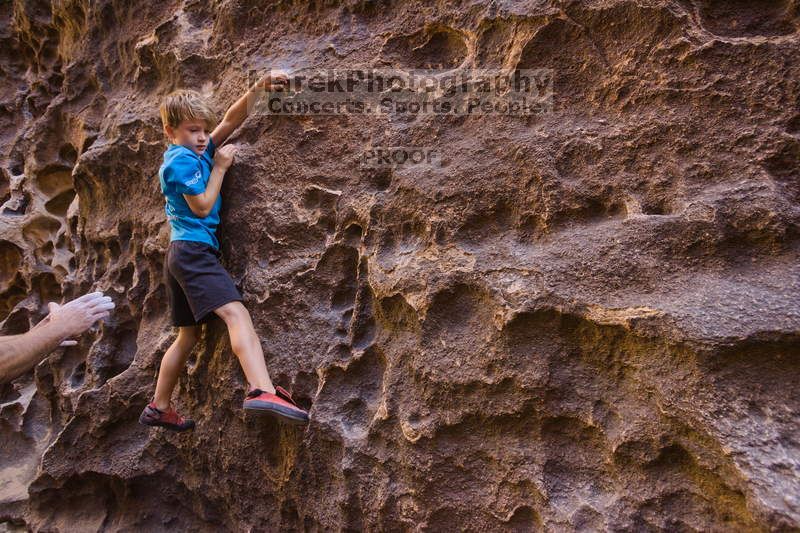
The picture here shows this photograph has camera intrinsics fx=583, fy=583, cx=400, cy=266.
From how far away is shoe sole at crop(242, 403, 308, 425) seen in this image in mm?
1837

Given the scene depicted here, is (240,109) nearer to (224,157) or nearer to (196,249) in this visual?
(224,157)

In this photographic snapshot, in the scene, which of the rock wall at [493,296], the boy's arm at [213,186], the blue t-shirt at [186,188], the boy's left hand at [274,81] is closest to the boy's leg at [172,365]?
the rock wall at [493,296]

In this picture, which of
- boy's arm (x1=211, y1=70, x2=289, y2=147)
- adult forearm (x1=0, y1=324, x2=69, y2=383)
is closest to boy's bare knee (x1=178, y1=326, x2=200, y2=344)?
adult forearm (x1=0, y1=324, x2=69, y2=383)

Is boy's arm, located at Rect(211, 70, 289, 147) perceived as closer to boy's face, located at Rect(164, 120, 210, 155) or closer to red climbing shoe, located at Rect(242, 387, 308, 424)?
boy's face, located at Rect(164, 120, 210, 155)

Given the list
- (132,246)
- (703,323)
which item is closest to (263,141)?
(132,246)

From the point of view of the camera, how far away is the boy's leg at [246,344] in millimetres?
1941

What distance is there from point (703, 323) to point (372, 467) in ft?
3.49

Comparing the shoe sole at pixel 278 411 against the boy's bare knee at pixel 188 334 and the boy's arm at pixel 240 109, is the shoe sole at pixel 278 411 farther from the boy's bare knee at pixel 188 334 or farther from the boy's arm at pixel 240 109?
the boy's arm at pixel 240 109

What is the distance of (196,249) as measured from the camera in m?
2.13

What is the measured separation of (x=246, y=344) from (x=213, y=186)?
0.62 meters

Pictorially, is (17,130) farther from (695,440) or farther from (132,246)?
(695,440)

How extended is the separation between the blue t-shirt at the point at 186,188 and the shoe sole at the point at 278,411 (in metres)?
0.68

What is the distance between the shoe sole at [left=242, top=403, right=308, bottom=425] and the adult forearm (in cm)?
68

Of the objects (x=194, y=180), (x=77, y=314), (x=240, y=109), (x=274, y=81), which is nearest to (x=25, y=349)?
(x=77, y=314)
